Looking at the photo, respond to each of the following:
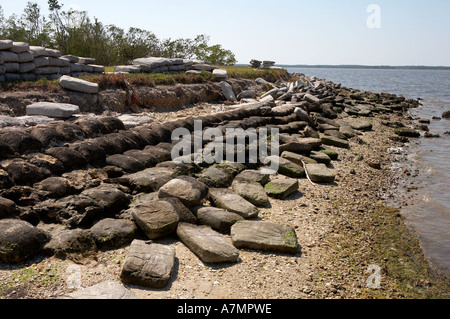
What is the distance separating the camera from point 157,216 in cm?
519

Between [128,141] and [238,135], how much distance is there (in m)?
3.25

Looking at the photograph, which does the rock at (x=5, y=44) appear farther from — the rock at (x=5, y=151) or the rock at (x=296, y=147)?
the rock at (x=296, y=147)

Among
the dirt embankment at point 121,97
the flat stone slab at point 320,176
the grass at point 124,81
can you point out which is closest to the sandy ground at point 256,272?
the flat stone slab at point 320,176

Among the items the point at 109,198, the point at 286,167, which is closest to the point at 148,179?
the point at 109,198

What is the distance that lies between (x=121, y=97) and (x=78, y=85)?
1.72 metres

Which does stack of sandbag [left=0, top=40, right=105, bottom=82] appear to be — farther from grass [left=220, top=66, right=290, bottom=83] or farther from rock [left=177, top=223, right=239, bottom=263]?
grass [left=220, top=66, right=290, bottom=83]

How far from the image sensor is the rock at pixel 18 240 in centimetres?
417

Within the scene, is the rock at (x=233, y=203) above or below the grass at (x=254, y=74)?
below

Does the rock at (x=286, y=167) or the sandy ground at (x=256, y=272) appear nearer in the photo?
the sandy ground at (x=256, y=272)

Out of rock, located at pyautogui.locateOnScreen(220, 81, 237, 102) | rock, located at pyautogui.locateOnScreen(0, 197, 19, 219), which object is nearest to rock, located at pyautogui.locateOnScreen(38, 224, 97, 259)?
rock, located at pyautogui.locateOnScreen(0, 197, 19, 219)

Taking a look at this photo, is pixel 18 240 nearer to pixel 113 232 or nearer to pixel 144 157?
pixel 113 232

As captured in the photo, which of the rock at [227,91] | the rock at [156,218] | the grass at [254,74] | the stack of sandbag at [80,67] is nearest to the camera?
the rock at [156,218]

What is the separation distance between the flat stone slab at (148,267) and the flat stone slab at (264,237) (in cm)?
118
